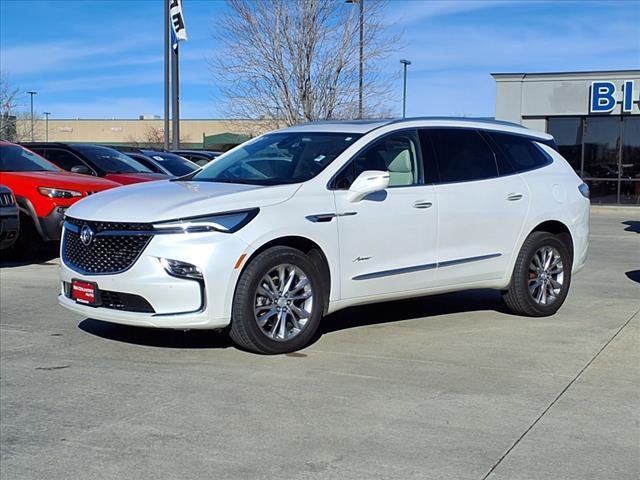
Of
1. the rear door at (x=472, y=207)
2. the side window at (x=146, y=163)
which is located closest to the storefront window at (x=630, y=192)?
the side window at (x=146, y=163)

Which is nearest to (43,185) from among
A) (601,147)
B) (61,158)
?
(61,158)

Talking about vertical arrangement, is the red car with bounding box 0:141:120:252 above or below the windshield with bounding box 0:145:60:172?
below

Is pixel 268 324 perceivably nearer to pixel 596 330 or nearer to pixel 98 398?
pixel 98 398

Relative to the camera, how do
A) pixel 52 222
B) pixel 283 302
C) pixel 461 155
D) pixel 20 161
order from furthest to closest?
pixel 20 161, pixel 52 222, pixel 461 155, pixel 283 302

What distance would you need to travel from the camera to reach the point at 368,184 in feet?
21.4

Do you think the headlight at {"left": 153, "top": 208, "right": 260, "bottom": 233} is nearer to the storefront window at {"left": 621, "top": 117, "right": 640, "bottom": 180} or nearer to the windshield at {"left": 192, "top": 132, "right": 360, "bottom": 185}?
the windshield at {"left": 192, "top": 132, "right": 360, "bottom": 185}

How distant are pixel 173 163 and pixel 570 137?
16.3 m

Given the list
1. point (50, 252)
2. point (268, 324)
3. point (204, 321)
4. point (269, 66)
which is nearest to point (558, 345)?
point (268, 324)

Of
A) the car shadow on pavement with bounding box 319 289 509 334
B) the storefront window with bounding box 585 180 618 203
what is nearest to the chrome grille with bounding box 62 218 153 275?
the car shadow on pavement with bounding box 319 289 509 334

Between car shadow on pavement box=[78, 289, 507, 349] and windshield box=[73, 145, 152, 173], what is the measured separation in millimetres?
6687

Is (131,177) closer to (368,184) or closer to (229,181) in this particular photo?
(229,181)

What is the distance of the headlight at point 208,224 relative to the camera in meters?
5.94

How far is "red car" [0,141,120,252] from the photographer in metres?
11.5

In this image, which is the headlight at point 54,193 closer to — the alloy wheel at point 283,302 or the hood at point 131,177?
the hood at point 131,177
